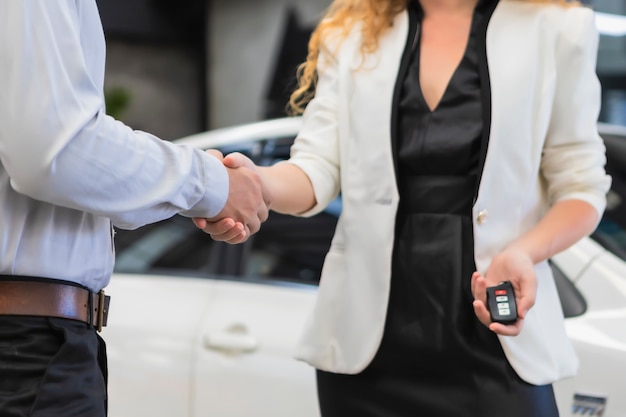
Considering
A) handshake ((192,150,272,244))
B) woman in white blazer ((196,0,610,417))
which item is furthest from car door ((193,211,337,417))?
handshake ((192,150,272,244))

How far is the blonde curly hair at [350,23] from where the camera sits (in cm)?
180

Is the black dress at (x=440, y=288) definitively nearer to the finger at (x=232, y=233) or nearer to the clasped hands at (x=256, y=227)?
the clasped hands at (x=256, y=227)

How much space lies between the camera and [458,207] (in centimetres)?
165

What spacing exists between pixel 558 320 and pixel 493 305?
0.72 feet

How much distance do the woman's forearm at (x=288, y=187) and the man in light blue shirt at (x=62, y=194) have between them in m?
0.33

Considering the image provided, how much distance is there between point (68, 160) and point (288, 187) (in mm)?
601

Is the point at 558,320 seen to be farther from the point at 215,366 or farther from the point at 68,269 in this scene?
the point at 215,366

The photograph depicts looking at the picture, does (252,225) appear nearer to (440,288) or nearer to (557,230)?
(440,288)

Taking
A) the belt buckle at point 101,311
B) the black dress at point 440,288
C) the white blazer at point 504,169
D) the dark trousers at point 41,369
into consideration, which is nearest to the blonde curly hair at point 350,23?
the white blazer at point 504,169

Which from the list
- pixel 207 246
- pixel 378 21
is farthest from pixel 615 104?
pixel 378 21

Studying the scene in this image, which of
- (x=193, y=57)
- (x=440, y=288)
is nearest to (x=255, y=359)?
(x=440, y=288)

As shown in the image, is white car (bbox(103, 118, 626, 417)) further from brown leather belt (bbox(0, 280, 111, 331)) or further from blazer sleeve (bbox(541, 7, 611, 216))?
brown leather belt (bbox(0, 280, 111, 331))

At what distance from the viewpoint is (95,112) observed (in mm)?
1265

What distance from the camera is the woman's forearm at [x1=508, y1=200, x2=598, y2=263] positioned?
5.26 feet
